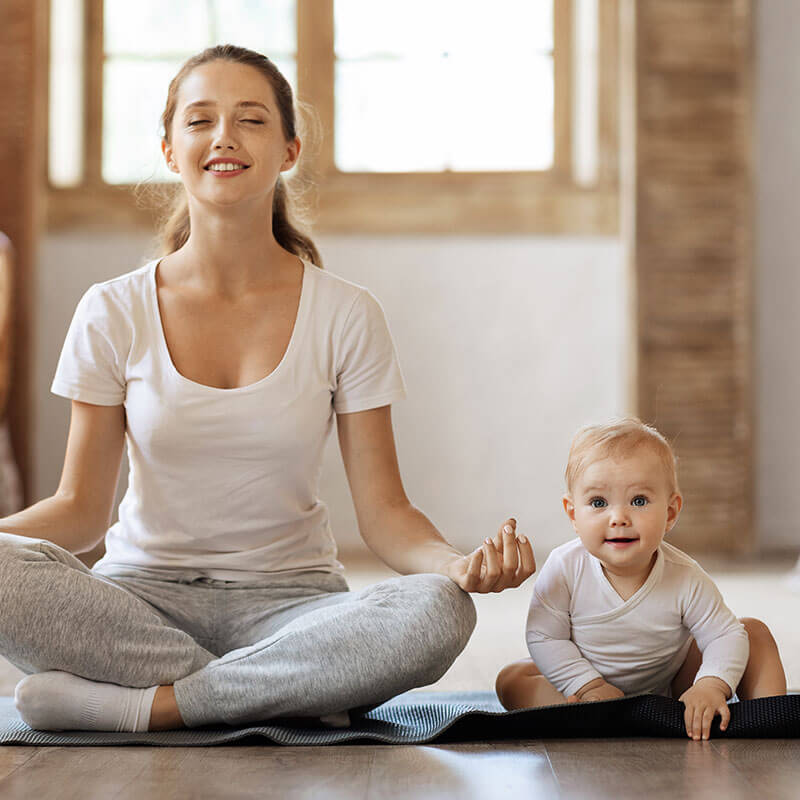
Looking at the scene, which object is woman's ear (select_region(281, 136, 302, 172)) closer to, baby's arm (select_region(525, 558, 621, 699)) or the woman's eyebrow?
the woman's eyebrow

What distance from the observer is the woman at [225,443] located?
4.47ft

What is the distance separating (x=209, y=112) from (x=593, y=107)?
6.93 feet

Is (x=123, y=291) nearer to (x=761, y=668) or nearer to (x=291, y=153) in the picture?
(x=291, y=153)

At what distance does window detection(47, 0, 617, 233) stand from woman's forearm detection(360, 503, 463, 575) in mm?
1974

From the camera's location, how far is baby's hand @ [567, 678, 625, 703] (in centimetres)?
140

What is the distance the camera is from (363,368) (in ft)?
5.24

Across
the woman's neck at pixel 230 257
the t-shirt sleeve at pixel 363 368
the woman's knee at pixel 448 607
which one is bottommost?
the woman's knee at pixel 448 607

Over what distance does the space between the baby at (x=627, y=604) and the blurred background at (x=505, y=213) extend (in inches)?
71.6

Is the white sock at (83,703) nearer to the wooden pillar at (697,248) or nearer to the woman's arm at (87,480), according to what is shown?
the woman's arm at (87,480)

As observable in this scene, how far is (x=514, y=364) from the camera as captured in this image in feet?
11.3

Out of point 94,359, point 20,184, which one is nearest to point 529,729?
point 94,359

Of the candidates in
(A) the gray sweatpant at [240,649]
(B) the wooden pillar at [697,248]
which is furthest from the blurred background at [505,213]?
(A) the gray sweatpant at [240,649]

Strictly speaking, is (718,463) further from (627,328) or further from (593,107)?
(593,107)

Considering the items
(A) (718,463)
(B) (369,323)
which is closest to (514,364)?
(A) (718,463)
